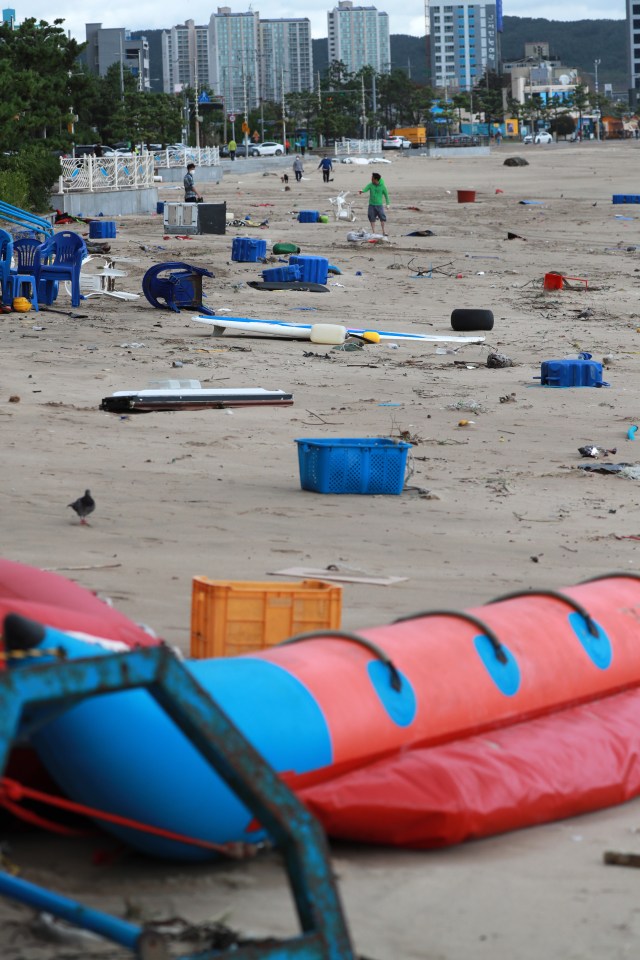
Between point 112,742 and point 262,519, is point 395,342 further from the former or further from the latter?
point 112,742

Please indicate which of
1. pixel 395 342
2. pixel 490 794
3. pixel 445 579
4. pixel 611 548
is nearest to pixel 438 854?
pixel 490 794

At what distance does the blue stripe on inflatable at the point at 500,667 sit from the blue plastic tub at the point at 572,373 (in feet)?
25.6

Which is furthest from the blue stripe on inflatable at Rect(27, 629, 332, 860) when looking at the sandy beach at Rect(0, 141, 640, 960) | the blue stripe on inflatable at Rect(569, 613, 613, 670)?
the blue stripe on inflatable at Rect(569, 613, 613, 670)

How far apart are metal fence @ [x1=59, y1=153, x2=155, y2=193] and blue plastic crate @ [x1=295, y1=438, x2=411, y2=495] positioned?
26.7m

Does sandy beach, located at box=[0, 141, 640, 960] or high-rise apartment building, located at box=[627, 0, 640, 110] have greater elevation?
high-rise apartment building, located at box=[627, 0, 640, 110]

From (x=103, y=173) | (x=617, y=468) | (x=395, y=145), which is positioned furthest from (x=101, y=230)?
(x=395, y=145)

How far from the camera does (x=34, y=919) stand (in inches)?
116

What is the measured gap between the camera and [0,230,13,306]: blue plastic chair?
613 inches

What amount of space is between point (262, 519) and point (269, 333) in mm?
7671

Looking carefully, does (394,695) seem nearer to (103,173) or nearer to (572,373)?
(572,373)

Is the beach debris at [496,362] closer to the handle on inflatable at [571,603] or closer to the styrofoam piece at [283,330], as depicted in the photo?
the styrofoam piece at [283,330]

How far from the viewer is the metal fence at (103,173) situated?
3325 centimetres

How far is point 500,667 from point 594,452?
5.07 m

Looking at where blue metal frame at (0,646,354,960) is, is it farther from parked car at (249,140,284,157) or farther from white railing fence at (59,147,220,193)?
parked car at (249,140,284,157)
